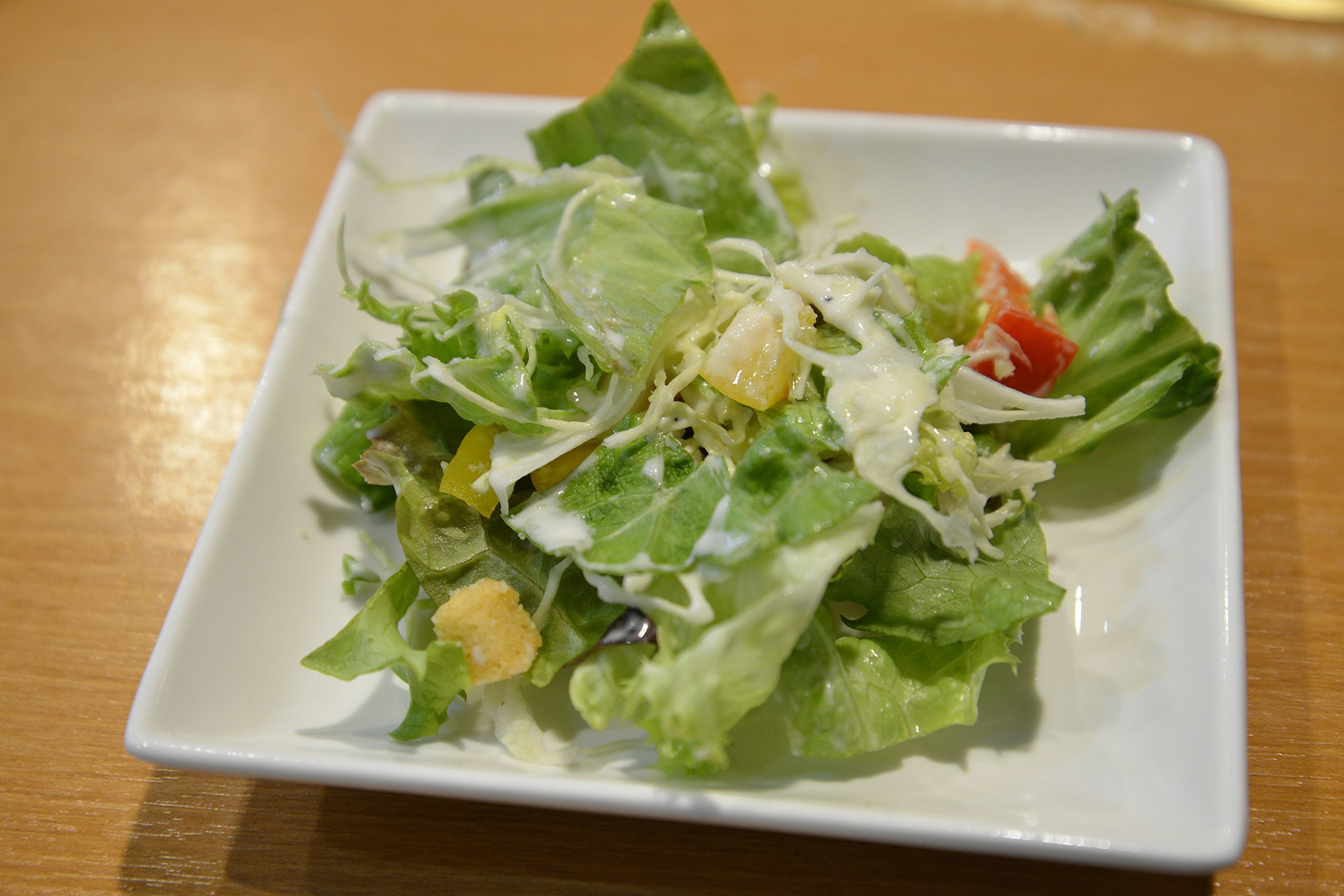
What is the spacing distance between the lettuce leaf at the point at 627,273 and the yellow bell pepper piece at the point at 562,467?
5.9 inches

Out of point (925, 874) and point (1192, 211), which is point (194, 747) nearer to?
point (925, 874)

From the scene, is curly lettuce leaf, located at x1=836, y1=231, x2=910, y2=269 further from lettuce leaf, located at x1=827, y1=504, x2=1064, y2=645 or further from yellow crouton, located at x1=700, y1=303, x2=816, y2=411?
lettuce leaf, located at x1=827, y1=504, x2=1064, y2=645

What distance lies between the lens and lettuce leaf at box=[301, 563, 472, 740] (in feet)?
4.71

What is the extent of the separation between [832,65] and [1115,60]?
3.01 feet

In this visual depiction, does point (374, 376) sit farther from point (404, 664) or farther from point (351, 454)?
point (404, 664)

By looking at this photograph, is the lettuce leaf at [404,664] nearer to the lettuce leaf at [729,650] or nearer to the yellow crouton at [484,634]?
the yellow crouton at [484,634]

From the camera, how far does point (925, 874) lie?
145 centimetres

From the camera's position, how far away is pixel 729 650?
1314 mm

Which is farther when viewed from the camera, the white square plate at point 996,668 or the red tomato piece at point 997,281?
the red tomato piece at point 997,281

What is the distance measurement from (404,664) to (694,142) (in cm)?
128

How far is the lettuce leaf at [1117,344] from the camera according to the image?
1.65 meters

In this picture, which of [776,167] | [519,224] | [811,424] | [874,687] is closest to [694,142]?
[776,167]

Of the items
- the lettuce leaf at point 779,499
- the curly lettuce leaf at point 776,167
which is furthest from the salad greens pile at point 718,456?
the curly lettuce leaf at point 776,167

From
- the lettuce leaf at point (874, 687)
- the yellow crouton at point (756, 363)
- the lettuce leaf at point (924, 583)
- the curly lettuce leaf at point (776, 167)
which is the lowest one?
the lettuce leaf at point (874, 687)
